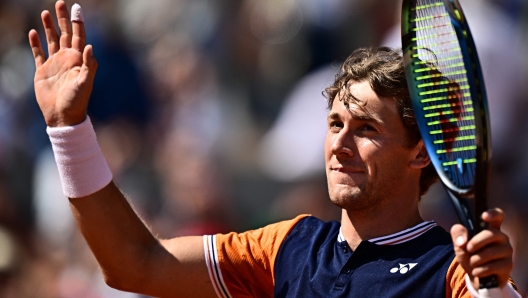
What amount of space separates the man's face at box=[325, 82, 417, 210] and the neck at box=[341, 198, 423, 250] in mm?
39

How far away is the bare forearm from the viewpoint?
3.03 m

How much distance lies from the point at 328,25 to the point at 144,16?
1.92 metres

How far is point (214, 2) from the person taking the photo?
255 inches

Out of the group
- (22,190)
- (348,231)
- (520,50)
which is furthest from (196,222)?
(348,231)

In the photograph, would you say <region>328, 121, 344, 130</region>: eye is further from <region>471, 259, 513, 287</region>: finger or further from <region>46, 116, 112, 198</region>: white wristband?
<region>471, 259, 513, 287</region>: finger

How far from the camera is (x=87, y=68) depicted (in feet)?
9.73

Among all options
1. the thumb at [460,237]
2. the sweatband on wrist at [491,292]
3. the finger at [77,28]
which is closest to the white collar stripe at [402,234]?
the sweatband on wrist at [491,292]

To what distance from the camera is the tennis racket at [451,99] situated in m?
2.23

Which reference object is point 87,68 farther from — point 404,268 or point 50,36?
point 404,268

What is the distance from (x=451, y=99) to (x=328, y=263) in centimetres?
77

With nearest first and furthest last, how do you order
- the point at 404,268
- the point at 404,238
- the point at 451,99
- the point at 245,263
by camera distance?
the point at 451,99 → the point at 404,268 → the point at 404,238 → the point at 245,263

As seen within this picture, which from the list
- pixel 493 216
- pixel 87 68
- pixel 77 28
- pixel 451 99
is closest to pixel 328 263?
pixel 451 99

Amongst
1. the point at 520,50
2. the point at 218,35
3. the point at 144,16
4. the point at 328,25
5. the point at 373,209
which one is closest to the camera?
the point at 373,209

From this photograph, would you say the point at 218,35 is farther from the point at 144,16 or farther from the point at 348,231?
the point at 348,231
